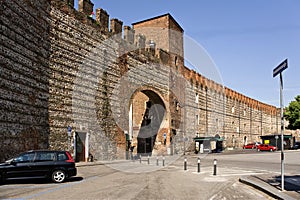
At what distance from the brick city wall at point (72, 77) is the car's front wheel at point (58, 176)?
4.14 metres

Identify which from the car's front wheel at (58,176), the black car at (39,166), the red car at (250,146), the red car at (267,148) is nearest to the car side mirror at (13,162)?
the black car at (39,166)

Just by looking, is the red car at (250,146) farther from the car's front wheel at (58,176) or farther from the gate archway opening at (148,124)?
the car's front wheel at (58,176)

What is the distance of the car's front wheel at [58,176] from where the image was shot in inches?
502

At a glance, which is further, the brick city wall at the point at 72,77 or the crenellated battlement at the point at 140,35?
the crenellated battlement at the point at 140,35

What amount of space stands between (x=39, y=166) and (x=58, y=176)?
773mm

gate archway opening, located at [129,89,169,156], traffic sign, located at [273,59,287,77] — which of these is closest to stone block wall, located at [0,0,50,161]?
traffic sign, located at [273,59,287,77]

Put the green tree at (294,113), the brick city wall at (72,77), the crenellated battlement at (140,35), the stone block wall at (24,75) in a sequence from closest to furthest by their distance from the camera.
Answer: the stone block wall at (24,75)
the brick city wall at (72,77)
the crenellated battlement at (140,35)
the green tree at (294,113)

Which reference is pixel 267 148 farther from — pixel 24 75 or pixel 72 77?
pixel 24 75

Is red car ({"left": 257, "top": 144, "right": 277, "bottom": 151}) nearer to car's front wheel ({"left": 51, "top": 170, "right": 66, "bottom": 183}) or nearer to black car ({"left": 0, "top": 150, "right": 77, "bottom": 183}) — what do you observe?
black car ({"left": 0, "top": 150, "right": 77, "bottom": 183})

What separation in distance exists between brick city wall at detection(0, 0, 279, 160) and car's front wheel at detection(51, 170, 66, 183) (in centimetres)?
414

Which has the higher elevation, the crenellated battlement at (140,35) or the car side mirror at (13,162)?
the crenellated battlement at (140,35)

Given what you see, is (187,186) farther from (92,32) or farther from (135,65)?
(135,65)

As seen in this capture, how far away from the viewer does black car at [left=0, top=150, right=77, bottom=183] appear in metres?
12.3

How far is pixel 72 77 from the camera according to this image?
73.5 ft
